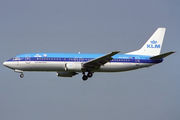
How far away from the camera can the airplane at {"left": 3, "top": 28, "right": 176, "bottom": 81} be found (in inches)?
2554

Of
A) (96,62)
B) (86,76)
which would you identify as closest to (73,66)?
(96,62)

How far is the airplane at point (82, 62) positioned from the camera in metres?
64.9

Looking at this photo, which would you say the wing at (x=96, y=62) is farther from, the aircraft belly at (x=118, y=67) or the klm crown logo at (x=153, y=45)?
the klm crown logo at (x=153, y=45)

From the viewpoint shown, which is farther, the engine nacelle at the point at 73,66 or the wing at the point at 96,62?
the engine nacelle at the point at 73,66

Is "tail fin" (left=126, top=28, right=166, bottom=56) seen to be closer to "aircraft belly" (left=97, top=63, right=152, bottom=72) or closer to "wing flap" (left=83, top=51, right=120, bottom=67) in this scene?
"aircraft belly" (left=97, top=63, right=152, bottom=72)

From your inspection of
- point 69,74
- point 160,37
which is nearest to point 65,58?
point 69,74

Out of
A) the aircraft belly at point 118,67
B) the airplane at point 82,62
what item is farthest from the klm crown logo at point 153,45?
the aircraft belly at point 118,67

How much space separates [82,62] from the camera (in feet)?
219

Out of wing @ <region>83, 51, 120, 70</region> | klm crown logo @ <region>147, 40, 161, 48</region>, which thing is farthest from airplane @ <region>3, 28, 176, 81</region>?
klm crown logo @ <region>147, 40, 161, 48</region>

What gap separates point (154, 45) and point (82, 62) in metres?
15.9

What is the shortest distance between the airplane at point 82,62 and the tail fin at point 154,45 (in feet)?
0.79

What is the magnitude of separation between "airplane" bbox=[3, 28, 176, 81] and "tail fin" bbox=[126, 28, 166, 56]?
0.24 metres

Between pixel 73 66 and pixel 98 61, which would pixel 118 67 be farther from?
pixel 73 66

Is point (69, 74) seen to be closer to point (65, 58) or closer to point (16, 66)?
point (65, 58)
